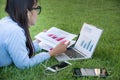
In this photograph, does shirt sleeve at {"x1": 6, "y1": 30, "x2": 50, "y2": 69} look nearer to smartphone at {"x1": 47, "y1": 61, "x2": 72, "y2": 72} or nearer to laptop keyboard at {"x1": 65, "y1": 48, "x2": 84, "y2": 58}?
smartphone at {"x1": 47, "y1": 61, "x2": 72, "y2": 72}

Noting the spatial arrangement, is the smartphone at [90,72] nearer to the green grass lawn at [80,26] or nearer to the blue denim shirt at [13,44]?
the green grass lawn at [80,26]

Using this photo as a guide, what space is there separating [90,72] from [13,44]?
0.58 m

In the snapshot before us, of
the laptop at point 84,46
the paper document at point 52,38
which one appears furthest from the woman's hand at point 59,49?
the paper document at point 52,38

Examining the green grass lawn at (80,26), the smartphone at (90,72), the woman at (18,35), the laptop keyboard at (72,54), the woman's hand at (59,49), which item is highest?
the woman at (18,35)

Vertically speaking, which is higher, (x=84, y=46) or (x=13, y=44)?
(x=13, y=44)

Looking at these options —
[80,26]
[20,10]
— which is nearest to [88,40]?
[20,10]

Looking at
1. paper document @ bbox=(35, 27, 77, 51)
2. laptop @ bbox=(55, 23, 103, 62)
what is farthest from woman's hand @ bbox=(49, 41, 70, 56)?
paper document @ bbox=(35, 27, 77, 51)

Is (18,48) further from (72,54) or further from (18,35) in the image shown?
(72,54)

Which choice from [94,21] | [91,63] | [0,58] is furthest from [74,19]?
[0,58]

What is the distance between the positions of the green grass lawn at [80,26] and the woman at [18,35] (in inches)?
2.9

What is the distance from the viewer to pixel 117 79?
221 cm

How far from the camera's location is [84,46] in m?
2.60

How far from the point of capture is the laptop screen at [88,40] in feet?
8.21

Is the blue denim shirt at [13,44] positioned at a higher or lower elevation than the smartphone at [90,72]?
higher
